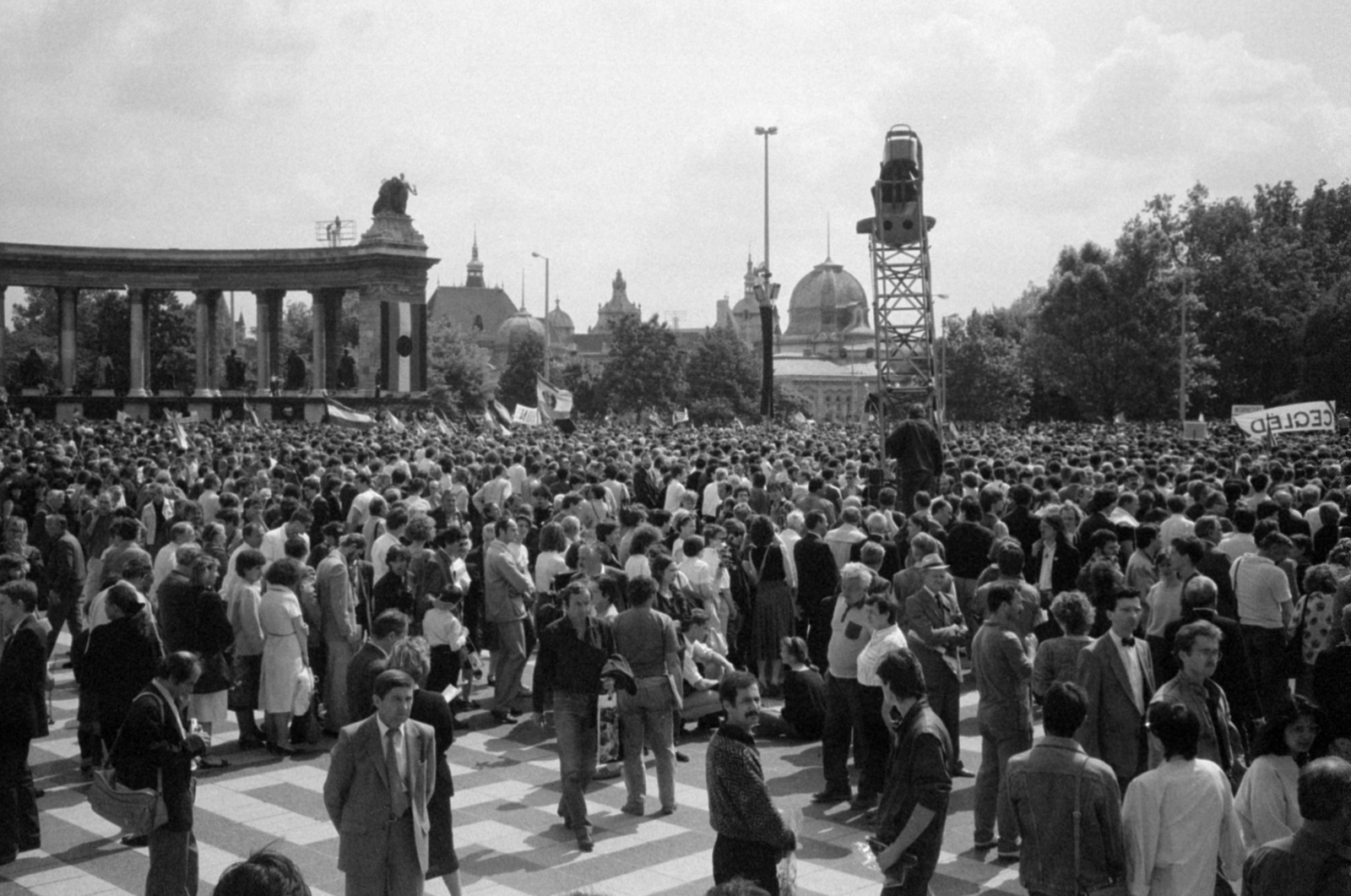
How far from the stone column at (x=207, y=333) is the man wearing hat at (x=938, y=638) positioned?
54126 mm

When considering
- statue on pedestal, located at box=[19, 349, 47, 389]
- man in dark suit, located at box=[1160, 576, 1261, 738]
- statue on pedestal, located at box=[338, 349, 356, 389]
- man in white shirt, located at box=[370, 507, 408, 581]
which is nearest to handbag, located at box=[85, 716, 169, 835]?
man in white shirt, located at box=[370, 507, 408, 581]

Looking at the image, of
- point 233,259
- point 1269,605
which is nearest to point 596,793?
point 1269,605

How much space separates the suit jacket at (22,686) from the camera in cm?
872

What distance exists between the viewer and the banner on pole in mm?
26234

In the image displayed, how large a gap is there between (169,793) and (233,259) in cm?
5668

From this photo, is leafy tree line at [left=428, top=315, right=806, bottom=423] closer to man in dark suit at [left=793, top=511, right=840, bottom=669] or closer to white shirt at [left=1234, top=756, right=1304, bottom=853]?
man in dark suit at [left=793, top=511, right=840, bottom=669]

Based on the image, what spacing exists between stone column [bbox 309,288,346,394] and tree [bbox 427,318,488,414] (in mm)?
25357

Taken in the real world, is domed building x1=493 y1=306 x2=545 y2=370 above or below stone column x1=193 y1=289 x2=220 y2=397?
above

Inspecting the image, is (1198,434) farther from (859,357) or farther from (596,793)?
(859,357)

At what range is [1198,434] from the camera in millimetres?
39781

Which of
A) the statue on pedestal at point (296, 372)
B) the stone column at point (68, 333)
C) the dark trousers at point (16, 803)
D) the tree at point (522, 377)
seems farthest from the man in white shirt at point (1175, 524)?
the tree at point (522, 377)

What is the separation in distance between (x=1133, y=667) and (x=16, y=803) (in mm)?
7034

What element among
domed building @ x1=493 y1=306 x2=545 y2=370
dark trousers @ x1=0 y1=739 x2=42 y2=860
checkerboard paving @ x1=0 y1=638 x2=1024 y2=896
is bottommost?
checkerboard paving @ x1=0 y1=638 x2=1024 y2=896

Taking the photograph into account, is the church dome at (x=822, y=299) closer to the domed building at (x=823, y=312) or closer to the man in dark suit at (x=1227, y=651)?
the domed building at (x=823, y=312)
